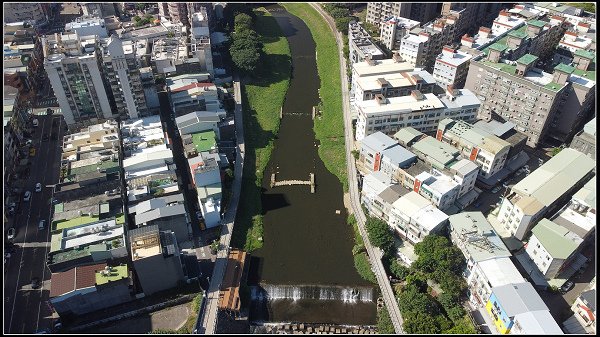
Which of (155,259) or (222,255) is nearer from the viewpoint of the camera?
(155,259)

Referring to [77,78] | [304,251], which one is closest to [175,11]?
[77,78]

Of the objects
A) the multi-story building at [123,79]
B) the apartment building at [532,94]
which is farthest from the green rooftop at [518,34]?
the multi-story building at [123,79]

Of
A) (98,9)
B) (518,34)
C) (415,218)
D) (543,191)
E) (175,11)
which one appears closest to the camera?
(415,218)

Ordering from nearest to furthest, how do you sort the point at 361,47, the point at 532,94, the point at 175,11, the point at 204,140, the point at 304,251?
the point at 304,251, the point at 204,140, the point at 532,94, the point at 361,47, the point at 175,11

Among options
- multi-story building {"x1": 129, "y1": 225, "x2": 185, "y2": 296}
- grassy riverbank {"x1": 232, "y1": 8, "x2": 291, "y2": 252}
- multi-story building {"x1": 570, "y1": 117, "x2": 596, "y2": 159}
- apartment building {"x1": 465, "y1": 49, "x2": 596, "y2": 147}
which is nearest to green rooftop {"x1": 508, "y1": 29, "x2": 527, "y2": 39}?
apartment building {"x1": 465, "y1": 49, "x2": 596, "y2": 147}

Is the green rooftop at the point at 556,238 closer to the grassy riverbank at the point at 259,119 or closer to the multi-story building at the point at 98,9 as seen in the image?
the grassy riverbank at the point at 259,119

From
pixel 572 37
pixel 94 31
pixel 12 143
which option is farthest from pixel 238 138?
Result: pixel 572 37

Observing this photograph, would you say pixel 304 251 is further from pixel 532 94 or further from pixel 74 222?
pixel 532 94

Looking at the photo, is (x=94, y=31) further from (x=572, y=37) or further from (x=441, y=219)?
(x=572, y=37)
